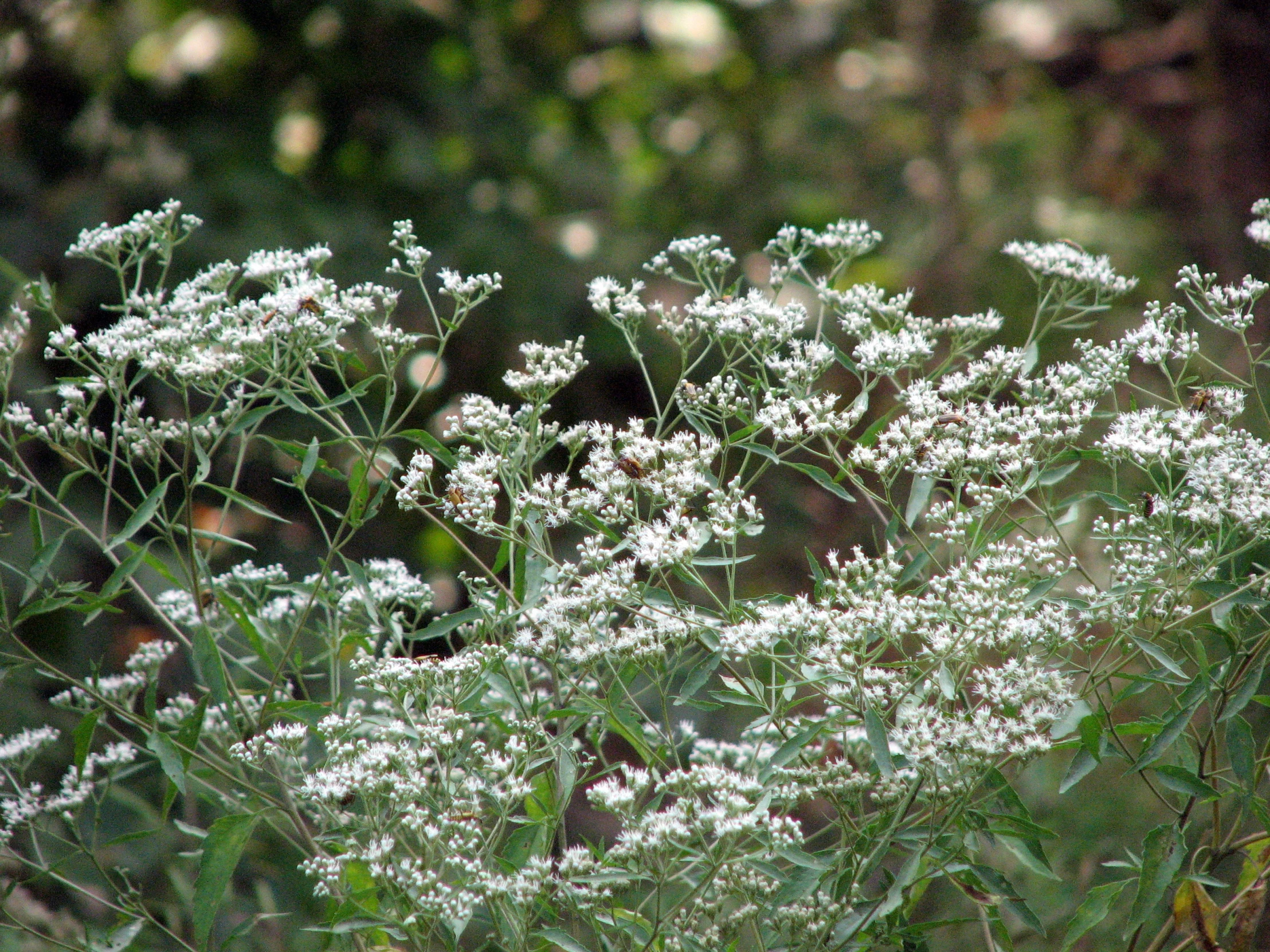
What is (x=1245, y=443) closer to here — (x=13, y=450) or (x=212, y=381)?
(x=212, y=381)

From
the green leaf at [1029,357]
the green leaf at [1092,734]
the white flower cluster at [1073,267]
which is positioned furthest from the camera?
the white flower cluster at [1073,267]

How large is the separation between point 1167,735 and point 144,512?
36.0 inches

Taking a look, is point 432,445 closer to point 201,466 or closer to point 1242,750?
point 201,466

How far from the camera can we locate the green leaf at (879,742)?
900 millimetres

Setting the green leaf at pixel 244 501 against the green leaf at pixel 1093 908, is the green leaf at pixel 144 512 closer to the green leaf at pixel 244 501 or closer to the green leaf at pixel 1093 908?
the green leaf at pixel 244 501

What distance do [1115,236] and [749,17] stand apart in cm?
176

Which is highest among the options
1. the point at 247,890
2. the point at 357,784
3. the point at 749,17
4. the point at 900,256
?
the point at 749,17

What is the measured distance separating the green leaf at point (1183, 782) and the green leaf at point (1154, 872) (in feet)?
0.14

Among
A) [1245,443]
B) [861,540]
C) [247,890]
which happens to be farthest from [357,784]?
[861,540]

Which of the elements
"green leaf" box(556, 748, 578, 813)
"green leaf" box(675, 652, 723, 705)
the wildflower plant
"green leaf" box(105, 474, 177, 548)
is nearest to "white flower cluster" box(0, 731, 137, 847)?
the wildflower plant

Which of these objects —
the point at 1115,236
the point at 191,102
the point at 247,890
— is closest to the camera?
the point at 247,890

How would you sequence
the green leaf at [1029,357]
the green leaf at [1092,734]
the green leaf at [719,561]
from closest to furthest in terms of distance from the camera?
the green leaf at [1092,734]
the green leaf at [719,561]
the green leaf at [1029,357]

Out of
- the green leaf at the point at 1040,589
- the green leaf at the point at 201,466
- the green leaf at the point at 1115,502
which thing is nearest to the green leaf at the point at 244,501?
the green leaf at the point at 201,466

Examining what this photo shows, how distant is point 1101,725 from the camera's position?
0.94m
